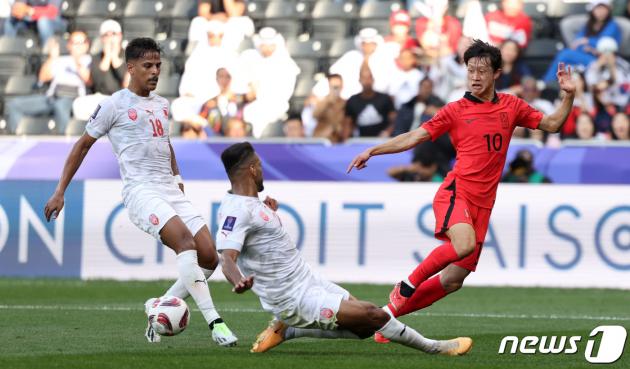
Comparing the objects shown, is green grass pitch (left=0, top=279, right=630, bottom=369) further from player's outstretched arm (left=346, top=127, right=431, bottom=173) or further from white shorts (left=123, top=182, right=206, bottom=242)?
player's outstretched arm (left=346, top=127, right=431, bottom=173)

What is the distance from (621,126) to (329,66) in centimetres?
494

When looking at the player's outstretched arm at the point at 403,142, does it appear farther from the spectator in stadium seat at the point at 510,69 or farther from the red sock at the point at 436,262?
the spectator in stadium seat at the point at 510,69

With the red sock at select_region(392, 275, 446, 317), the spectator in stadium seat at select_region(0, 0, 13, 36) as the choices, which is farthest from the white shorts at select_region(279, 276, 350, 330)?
the spectator in stadium seat at select_region(0, 0, 13, 36)

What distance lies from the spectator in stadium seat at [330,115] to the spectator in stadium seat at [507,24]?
227cm

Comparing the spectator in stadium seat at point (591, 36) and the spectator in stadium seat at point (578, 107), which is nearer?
the spectator in stadium seat at point (578, 107)

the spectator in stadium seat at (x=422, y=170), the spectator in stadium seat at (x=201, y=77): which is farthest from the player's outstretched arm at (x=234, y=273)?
the spectator in stadium seat at (x=201, y=77)

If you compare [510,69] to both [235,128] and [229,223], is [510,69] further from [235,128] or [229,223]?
[229,223]

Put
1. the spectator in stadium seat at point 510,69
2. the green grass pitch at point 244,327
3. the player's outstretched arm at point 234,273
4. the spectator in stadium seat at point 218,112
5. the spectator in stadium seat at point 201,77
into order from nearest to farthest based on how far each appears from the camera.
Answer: the player's outstretched arm at point 234,273 → the green grass pitch at point 244,327 → the spectator in stadium seat at point 510,69 → the spectator in stadium seat at point 218,112 → the spectator in stadium seat at point 201,77

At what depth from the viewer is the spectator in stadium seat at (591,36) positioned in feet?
57.2

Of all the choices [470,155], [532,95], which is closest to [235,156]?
[470,155]

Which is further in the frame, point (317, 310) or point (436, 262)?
point (436, 262)

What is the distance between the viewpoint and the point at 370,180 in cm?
1561

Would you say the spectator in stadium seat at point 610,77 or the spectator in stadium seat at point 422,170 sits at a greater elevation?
the spectator in stadium seat at point 610,77

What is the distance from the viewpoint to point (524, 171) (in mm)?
15352
